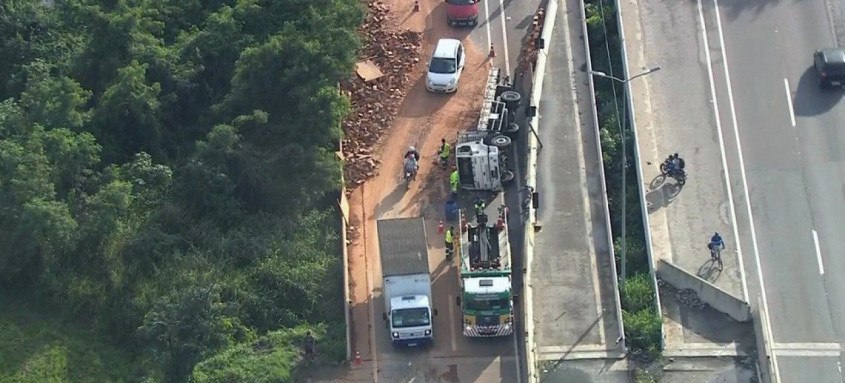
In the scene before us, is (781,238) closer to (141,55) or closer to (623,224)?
(623,224)

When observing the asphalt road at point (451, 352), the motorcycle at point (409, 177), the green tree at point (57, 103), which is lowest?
the asphalt road at point (451, 352)

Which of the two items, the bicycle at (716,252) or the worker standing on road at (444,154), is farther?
the worker standing on road at (444,154)

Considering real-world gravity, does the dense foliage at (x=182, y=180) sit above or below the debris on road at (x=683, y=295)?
above

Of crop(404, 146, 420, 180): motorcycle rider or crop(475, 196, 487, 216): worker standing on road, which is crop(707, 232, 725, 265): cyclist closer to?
crop(475, 196, 487, 216): worker standing on road

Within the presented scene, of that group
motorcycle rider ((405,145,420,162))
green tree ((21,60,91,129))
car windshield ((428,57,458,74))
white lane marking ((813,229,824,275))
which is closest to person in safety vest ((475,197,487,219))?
motorcycle rider ((405,145,420,162))

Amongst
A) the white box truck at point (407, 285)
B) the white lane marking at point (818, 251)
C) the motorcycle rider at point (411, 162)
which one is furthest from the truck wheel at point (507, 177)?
the white lane marking at point (818, 251)

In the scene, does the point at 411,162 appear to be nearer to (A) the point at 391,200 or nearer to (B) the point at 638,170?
(A) the point at 391,200

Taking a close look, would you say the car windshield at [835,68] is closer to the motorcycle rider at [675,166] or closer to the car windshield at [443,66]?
the motorcycle rider at [675,166]

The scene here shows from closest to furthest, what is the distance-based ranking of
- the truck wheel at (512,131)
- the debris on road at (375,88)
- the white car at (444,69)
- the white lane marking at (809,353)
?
the white lane marking at (809,353) → the truck wheel at (512,131) → the debris on road at (375,88) → the white car at (444,69)
